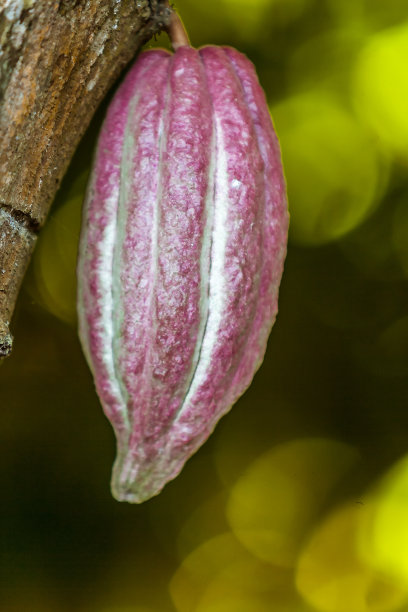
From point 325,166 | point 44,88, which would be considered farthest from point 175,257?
point 325,166

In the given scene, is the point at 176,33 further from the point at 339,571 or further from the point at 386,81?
the point at 339,571

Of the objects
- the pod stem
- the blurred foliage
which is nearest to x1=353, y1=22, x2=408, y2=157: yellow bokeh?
the blurred foliage

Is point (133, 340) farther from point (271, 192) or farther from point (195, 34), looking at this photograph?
point (195, 34)

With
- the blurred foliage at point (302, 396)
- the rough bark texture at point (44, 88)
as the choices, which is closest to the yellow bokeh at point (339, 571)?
the blurred foliage at point (302, 396)

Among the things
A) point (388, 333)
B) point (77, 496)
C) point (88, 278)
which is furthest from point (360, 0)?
point (77, 496)

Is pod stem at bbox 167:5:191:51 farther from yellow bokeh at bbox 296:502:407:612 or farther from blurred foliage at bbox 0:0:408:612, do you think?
yellow bokeh at bbox 296:502:407:612

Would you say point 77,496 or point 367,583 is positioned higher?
point 77,496

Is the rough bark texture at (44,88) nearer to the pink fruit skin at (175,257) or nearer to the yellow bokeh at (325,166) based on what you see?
the pink fruit skin at (175,257)
